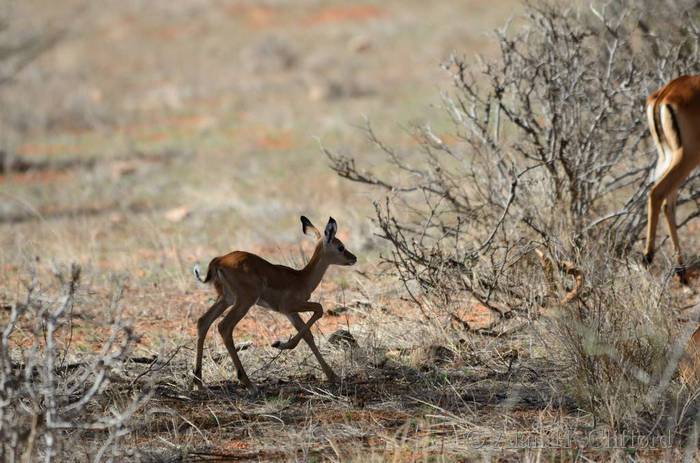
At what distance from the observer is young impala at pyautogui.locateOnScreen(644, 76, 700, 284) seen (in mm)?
7711

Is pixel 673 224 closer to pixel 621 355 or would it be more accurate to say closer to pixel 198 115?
pixel 621 355

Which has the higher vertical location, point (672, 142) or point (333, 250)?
point (672, 142)

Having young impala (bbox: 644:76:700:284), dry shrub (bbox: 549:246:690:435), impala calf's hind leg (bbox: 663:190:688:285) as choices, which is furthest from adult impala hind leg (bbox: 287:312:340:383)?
impala calf's hind leg (bbox: 663:190:688:285)

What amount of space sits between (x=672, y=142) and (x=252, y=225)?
498cm

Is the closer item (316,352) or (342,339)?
(316,352)

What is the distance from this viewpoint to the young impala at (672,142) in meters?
7.71

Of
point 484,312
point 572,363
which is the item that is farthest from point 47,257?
point 572,363

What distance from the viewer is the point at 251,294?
6266mm

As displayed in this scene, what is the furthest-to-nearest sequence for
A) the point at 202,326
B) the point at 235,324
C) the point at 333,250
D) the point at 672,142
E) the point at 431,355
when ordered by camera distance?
the point at 672,142, the point at 333,250, the point at 431,355, the point at 202,326, the point at 235,324

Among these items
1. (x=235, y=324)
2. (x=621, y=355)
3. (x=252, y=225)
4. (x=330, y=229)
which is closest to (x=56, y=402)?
(x=235, y=324)

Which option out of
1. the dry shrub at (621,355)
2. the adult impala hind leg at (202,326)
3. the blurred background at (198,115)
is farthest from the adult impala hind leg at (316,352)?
the blurred background at (198,115)

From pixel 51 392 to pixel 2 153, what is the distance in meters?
12.6

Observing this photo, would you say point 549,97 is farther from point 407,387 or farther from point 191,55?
point 191,55

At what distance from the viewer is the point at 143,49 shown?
29.0 m
